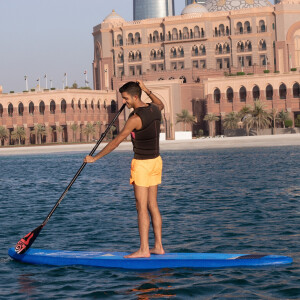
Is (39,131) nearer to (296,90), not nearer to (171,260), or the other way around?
(296,90)

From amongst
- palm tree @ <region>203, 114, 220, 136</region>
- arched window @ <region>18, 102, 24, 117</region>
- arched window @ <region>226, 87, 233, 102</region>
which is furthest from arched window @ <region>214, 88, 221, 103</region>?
arched window @ <region>18, 102, 24, 117</region>

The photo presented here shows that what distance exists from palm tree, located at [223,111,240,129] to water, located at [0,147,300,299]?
247 ft

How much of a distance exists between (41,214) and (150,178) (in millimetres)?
9826

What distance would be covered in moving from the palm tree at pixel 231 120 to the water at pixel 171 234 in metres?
75.4

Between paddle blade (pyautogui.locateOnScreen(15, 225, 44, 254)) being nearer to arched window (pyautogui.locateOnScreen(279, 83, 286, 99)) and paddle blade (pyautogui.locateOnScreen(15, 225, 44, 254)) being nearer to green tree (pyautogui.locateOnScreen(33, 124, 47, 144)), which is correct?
arched window (pyautogui.locateOnScreen(279, 83, 286, 99))

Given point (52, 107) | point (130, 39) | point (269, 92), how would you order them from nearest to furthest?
point (269, 92) → point (52, 107) → point (130, 39)

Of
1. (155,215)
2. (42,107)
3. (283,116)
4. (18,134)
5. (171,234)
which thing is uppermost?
(42,107)

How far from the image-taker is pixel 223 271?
11562 millimetres

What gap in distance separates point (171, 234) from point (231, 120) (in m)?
92.8

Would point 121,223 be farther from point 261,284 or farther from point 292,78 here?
point 292,78

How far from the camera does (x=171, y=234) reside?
15.5 meters

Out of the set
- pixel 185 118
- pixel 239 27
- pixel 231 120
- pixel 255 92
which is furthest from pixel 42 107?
pixel 239 27

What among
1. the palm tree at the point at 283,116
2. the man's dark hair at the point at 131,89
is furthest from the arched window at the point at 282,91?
the man's dark hair at the point at 131,89

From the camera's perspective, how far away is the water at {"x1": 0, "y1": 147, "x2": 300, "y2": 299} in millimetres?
10742
